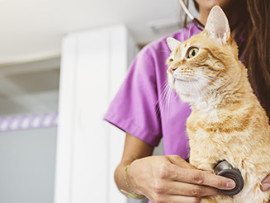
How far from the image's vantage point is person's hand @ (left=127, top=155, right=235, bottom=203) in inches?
15.2

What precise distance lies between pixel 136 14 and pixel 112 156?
90 centimetres

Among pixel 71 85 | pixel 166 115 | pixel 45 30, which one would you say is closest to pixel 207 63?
pixel 166 115

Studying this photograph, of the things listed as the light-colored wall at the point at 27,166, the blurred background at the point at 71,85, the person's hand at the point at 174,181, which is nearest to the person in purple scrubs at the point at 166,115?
the person's hand at the point at 174,181

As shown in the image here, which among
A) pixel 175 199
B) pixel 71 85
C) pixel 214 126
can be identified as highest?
pixel 71 85

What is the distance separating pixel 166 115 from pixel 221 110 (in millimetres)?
261

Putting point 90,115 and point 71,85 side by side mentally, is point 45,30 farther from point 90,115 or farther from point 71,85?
point 90,115

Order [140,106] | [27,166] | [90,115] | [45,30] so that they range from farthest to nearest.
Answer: [45,30] → [90,115] → [27,166] → [140,106]

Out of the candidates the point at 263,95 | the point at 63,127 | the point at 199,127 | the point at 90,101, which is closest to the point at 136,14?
the point at 90,101

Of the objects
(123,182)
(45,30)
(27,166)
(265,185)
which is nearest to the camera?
(265,185)

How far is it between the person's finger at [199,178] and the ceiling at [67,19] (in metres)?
1.34

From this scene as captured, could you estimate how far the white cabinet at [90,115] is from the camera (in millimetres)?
1761

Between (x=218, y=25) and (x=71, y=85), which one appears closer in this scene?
(x=218, y=25)

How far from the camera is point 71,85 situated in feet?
6.54

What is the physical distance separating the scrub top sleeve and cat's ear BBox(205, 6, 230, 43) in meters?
0.32
